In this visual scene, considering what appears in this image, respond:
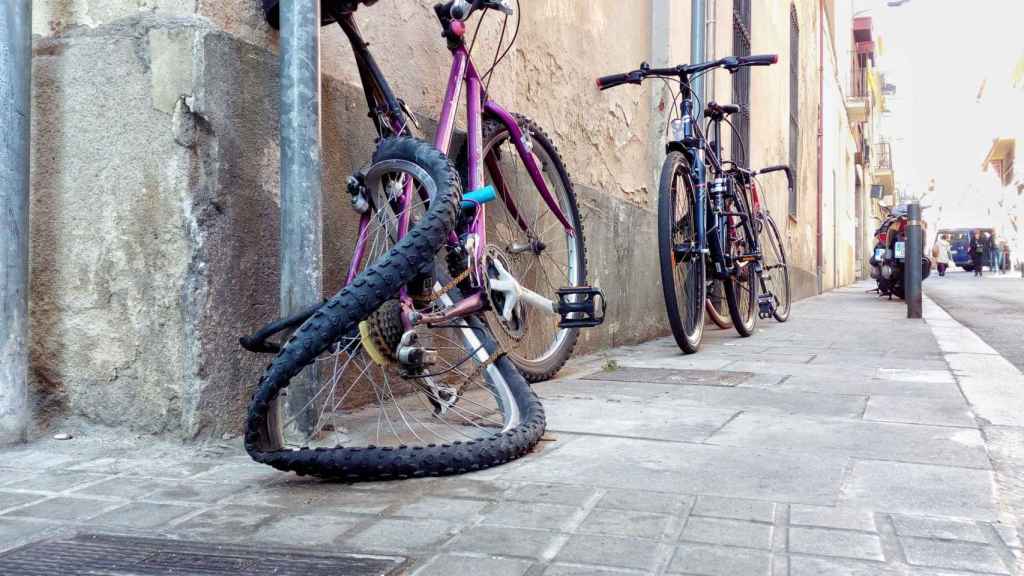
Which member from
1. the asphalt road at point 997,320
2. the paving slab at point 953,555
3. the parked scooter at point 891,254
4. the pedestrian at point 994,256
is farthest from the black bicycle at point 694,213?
the pedestrian at point 994,256

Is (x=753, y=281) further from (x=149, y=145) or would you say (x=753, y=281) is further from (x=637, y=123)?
(x=149, y=145)

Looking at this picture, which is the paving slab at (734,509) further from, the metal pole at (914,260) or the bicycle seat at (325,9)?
the metal pole at (914,260)

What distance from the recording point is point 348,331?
5.98 feet

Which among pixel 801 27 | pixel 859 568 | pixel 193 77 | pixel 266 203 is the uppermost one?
pixel 801 27

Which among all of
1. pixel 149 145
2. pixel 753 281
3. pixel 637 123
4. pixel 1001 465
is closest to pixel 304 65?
pixel 149 145

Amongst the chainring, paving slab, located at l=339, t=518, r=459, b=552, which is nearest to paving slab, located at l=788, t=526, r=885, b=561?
paving slab, located at l=339, t=518, r=459, b=552

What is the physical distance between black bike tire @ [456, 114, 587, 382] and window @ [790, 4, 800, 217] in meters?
9.81

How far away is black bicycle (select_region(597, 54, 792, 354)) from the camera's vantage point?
441 centimetres

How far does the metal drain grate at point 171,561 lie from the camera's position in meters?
1.41

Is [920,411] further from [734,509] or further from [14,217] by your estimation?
[14,217]

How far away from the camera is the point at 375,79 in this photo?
263cm

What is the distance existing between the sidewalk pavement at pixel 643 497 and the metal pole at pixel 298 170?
458 millimetres

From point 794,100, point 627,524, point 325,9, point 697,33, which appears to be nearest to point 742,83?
point 697,33

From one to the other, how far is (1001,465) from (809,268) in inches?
524
